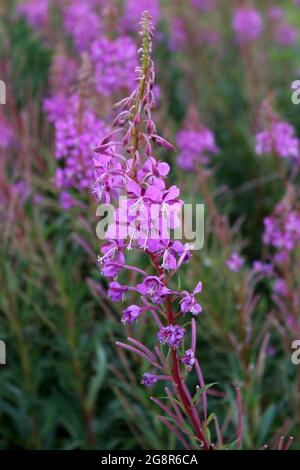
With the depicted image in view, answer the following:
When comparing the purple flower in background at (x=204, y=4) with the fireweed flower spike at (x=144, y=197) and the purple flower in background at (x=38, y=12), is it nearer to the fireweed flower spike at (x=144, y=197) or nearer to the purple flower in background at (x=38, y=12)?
the purple flower in background at (x=38, y=12)

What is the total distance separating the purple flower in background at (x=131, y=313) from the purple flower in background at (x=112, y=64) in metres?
1.82

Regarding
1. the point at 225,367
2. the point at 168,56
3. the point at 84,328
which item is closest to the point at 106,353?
the point at 84,328

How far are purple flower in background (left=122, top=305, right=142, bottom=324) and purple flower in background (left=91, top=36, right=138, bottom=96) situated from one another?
71.5 inches

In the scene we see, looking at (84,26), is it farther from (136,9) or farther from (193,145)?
(193,145)

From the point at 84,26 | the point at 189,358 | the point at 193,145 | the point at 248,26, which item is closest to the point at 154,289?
the point at 189,358

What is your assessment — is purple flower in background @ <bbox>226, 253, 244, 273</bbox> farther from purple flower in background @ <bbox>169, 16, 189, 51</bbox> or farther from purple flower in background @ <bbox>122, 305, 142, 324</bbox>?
purple flower in background @ <bbox>169, 16, 189, 51</bbox>

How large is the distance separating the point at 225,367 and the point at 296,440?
1.30 ft

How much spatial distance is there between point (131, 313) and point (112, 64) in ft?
6.41

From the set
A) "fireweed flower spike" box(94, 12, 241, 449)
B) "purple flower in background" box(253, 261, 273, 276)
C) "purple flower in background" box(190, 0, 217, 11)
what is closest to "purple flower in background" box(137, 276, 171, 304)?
"fireweed flower spike" box(94, 12, 241, 449)

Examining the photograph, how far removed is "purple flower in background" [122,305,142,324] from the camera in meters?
1.39

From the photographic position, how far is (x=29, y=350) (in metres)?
2.71

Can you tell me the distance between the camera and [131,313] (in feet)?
4.60

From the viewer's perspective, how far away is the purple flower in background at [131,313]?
1.39 meters

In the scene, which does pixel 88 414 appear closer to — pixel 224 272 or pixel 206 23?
pixel 224 272
